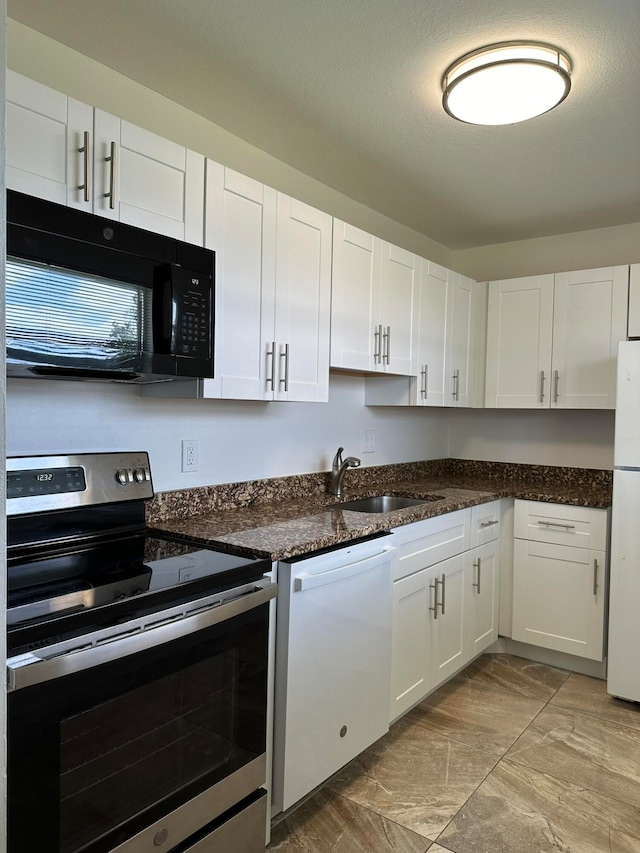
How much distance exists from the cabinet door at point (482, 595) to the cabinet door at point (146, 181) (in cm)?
202

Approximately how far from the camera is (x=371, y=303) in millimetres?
2758

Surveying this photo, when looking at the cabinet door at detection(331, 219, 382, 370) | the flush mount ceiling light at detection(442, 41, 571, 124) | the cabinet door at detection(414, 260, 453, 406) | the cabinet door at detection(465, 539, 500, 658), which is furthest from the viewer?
A: the cabinet door at detection(414, 260, 453, 406)

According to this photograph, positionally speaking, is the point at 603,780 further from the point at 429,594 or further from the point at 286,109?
the point at 286,109

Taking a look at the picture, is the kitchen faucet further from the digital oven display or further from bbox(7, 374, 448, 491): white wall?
the digital oven display

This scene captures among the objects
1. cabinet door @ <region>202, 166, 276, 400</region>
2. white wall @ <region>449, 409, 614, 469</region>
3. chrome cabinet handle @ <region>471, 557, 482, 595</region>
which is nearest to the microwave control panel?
cabinet door @ <region>202, 166, 276, 400</region>

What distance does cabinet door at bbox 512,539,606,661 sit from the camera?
119 inches

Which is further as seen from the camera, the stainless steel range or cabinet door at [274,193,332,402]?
cabinet door at [274,193,332,402]

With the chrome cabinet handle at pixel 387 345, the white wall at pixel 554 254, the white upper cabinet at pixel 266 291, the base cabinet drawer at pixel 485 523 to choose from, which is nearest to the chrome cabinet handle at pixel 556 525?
the base cabinet drawer at pixel 485 523

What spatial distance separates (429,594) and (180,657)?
4.78ft

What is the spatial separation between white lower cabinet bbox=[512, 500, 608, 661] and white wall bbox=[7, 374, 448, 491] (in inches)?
35.7

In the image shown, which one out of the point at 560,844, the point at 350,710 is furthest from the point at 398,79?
the point at 560,844

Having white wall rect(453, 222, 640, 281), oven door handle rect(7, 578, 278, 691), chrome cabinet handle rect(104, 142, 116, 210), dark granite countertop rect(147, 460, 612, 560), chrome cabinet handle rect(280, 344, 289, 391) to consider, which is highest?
white wall rect(453, 222, 640, 281)

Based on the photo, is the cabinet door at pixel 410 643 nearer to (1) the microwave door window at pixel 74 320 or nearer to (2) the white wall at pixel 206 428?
(2) the white wall at pixel 206 428

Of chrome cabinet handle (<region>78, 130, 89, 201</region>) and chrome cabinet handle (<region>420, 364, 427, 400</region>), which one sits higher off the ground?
chrome cabinet handle (<region>78, 130, 89, 201</region>)
